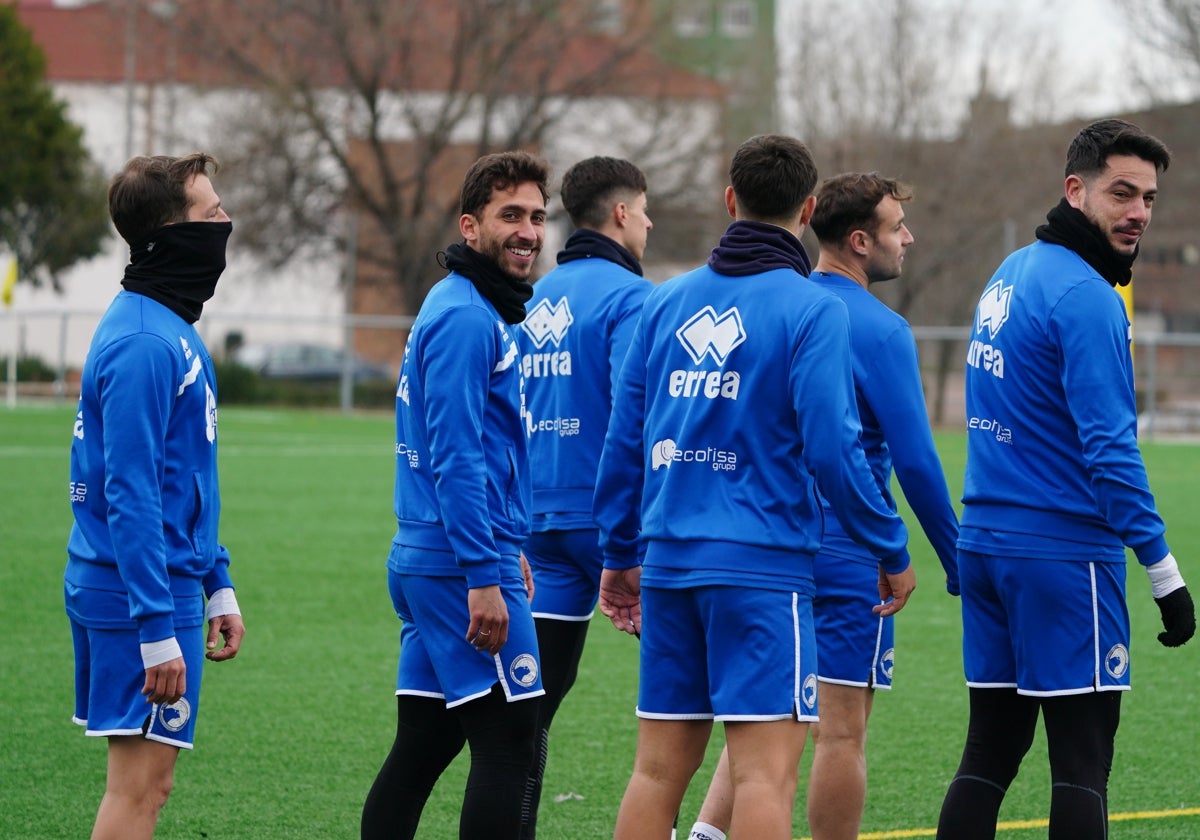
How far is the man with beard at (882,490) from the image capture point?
464 cm

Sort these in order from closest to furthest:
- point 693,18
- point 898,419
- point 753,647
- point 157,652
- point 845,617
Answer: point 157,652
point 753,647
point 898,419
point 845,617
point 693,18

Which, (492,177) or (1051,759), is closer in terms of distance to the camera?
(1051,759)

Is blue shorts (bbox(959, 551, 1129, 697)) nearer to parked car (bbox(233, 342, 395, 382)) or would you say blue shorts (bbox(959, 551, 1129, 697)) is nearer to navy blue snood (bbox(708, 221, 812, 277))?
navy blue snood (bbox(708, 221, 812, 277))

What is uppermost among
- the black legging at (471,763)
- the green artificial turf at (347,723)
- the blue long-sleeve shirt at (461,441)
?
the blue long-sleeve shirt at (461,441)

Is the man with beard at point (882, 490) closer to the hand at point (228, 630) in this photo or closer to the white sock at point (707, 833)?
the white sock at point (707, 833)

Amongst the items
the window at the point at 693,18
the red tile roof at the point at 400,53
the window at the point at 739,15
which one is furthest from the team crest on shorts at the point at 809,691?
the window at the point at 739,15

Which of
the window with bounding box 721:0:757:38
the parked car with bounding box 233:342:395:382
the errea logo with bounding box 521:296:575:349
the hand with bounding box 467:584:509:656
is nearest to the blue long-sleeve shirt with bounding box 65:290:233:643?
the hand with bounding box 467:584:509:656

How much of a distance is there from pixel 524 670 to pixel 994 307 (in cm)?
163

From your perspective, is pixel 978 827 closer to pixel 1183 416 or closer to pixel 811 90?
pixel 1183 416

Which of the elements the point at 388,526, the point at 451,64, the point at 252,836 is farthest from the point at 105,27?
the point at 252,836

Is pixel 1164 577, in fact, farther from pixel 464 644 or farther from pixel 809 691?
pixel 464 644

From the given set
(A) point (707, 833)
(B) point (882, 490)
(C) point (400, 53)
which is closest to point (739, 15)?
(C) point (400, 53)

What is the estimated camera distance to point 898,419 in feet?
15.2

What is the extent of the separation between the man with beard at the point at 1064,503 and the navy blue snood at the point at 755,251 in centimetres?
68
